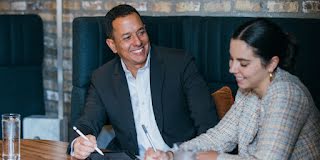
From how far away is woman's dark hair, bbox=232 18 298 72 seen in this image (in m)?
1.99

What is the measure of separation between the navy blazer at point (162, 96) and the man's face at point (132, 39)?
3.1 inches

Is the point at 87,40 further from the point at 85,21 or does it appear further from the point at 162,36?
the point at 162,36

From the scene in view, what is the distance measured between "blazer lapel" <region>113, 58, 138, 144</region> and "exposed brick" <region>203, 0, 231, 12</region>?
0.84 meters

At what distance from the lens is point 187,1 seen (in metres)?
3.40

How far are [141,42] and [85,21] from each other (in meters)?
0.55

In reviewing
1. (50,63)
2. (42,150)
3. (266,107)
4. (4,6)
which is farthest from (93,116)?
(4,6)

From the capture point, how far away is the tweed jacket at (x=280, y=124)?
1852mm

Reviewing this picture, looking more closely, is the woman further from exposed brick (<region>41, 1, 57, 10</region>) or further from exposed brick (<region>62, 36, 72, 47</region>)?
exposed brick (<region>41, 1, 57, 10</region>)

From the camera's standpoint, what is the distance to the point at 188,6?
3396 millimetres

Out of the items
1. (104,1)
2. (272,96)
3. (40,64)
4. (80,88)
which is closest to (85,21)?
(80,88)

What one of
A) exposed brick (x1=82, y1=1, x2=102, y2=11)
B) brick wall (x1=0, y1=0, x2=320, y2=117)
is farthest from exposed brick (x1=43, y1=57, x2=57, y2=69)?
exposed brick (x1=82, y1=1, x2=102, y2=11)

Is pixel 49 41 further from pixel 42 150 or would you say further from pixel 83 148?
pixel 83 148

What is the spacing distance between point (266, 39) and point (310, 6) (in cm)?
100

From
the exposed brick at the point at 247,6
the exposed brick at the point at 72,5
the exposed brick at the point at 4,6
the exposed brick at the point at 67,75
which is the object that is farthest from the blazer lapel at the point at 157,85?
the exposed brick at the point at 4,6
